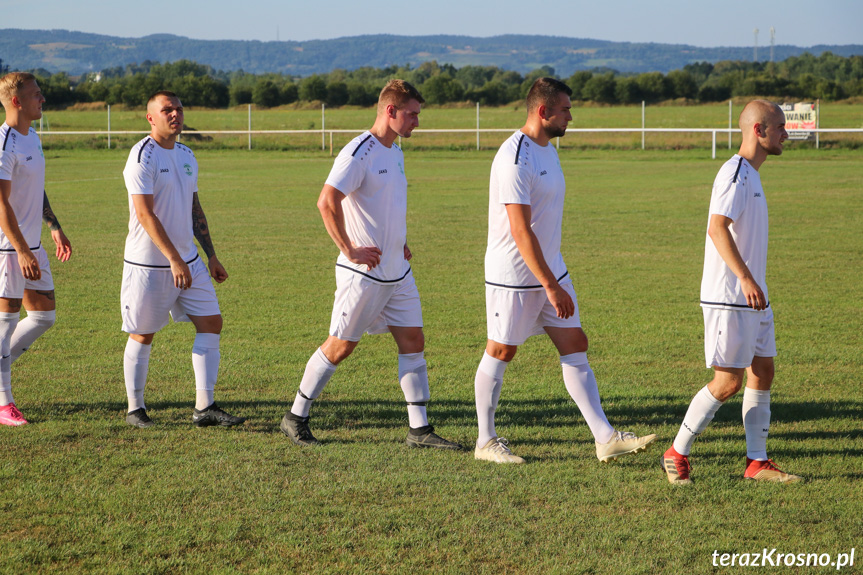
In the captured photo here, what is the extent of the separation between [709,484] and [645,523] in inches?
27.6

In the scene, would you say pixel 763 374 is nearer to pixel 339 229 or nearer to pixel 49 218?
pixel 339 229

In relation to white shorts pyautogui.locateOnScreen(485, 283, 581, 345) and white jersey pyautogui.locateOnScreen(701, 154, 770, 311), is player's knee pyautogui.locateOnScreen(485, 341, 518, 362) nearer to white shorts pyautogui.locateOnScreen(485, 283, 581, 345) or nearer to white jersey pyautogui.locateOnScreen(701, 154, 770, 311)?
white shorts pyautogui.locateOnScreen(485, 283, 581, 345)

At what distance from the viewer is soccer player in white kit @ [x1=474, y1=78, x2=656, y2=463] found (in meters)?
4.88

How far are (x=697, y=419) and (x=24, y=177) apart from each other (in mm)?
4538

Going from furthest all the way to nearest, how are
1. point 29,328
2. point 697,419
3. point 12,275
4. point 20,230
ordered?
1. point 29,328
2. point 12,275
3. point 20,230
4. point 697,419

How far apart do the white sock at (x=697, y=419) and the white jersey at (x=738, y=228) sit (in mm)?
533

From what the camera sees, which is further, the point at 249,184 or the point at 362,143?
the point at 249,184

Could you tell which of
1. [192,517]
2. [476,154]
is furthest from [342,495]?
[476,154]

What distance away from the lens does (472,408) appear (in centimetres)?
633

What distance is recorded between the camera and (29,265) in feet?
18.8

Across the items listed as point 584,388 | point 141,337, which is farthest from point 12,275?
point 584,388

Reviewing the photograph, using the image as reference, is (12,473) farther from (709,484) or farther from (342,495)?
(709,484)

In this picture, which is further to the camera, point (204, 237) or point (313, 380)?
point (204, 237)

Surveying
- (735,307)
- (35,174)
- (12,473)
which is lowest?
(12,473)
